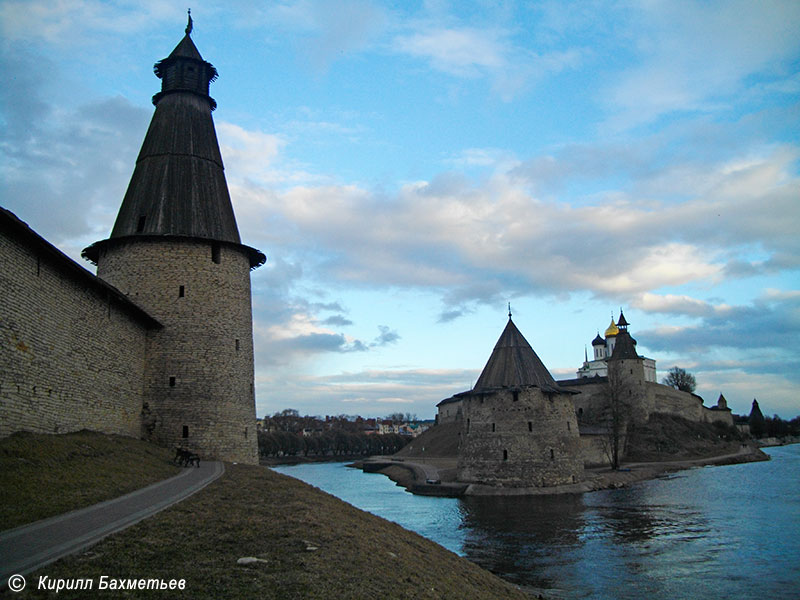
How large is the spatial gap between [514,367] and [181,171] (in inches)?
855

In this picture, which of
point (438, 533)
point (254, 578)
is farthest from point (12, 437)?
point (438, 533)

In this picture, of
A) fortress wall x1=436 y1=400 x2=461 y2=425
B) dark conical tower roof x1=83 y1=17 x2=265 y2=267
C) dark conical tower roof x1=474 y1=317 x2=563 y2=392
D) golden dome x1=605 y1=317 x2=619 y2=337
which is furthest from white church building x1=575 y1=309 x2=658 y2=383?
dark conical tower roof x1=83 y1=17 x2=265 y2=267

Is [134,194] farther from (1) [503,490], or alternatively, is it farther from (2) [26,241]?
(1) [503,490]

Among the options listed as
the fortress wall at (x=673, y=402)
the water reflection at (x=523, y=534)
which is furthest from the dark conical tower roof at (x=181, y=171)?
the fortress wall at (x=673, y=402)

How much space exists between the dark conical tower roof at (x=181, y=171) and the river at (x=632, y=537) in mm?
13595

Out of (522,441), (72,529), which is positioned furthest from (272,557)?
(522,441)

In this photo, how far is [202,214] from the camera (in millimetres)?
21922

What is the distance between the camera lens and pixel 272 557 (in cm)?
714

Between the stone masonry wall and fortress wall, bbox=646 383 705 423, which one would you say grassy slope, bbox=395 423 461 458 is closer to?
fortress wall, bbox=646 383 705 423

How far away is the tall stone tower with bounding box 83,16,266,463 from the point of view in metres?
20.0

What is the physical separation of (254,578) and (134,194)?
1926cm

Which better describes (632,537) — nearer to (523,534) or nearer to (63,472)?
(523,534)

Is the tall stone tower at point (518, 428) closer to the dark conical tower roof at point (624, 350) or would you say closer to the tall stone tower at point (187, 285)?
the tall stone tower at point (187, 285)

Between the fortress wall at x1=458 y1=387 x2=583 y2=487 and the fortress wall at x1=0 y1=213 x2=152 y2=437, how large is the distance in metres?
21.2
